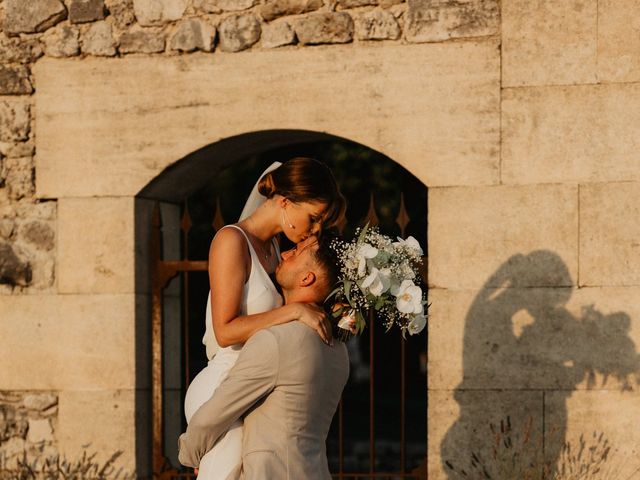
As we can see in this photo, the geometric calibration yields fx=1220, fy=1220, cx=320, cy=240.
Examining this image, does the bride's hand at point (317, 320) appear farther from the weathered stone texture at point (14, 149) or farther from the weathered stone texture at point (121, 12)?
the weathered stone texture at point (14, 149)

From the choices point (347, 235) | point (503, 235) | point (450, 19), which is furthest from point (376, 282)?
point (347, 235)

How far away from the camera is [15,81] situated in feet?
21.6

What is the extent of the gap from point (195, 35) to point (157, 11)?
24cm

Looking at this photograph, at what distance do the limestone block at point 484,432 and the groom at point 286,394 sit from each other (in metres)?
2.18

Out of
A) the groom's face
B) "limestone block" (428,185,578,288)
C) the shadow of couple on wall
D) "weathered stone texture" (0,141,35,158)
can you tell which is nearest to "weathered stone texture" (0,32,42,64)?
"weathered stone texture" (0,141,35,158)

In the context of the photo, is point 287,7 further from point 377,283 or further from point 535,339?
point 377,283

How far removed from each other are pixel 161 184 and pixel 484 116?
179 cm

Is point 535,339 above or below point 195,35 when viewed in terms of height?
below

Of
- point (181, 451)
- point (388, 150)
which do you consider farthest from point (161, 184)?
point (181, 451)

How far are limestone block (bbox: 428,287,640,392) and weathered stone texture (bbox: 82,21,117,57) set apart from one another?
214 centimetres

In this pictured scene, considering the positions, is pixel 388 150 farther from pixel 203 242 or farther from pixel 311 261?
pixel 203 242

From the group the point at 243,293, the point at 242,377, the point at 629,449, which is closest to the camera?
the point at 242,377

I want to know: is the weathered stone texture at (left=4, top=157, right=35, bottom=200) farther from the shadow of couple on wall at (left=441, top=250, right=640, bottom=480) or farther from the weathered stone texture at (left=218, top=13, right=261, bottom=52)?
the shadow of couple on wall at (left=441, top=250, right=640, bottom=480)

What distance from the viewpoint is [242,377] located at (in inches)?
→ 149
